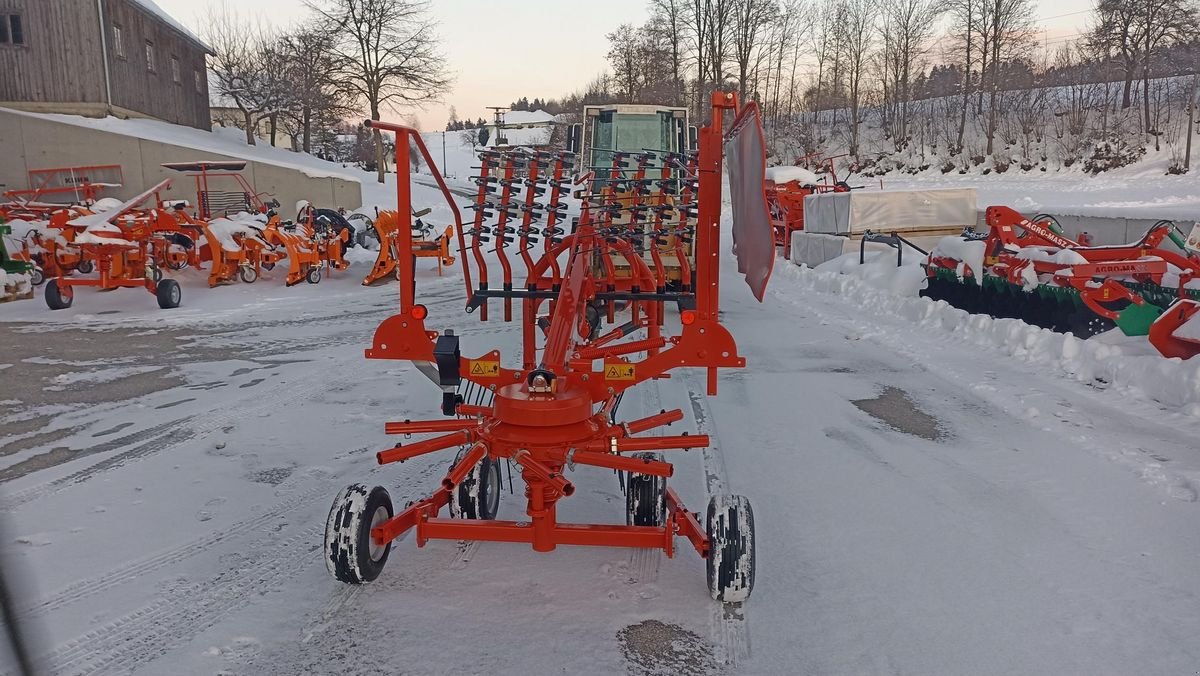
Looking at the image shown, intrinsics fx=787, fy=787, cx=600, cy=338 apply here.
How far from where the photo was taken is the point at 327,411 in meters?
6.55

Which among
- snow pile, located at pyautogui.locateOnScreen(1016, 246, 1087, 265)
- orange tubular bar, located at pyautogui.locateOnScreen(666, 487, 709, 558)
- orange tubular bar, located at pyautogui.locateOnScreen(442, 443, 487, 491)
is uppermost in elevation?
snow pile, located at pyautogui.locateOnScreen(1016, 246, 1087, 265)

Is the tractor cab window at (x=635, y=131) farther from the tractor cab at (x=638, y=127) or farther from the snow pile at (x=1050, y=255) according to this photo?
the snow pile at (x=1050, y=255)

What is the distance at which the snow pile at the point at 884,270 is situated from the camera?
37.9 ft

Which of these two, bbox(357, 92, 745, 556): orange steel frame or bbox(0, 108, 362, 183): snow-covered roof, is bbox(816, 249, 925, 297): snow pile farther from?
bbox(0, 108, 362, 183): snow-covered roof

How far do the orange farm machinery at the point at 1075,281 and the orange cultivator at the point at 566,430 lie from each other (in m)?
5.33

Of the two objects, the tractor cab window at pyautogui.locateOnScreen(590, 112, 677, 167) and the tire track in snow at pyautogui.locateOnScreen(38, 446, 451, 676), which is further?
the tractor cab window at pyautogui.locateOnScreen(590, 112, 677, 167)

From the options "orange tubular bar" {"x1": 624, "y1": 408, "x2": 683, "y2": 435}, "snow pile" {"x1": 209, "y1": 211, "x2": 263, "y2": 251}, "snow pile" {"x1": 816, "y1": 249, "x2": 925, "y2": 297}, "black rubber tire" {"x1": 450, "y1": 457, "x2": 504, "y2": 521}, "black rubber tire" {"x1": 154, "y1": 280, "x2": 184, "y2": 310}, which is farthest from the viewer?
"snow pile" {"x1": 209, "y1": 211, "x2": 263, "y2": 251}

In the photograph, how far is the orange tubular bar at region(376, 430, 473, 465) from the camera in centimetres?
369

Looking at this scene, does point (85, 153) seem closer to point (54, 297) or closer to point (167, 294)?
point (54, 297)

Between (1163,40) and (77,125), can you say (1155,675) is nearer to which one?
(77,125)

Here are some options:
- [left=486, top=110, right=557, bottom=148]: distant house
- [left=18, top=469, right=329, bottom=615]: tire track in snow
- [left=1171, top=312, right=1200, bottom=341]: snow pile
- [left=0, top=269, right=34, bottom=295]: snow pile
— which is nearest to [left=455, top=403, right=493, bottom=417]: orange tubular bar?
[left=18, top=469, right=329, bottom=615]: tire track in snow

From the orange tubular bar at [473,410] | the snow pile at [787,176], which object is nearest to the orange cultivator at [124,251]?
the orange tubular bar at [473,410]

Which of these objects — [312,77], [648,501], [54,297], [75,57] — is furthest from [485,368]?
[312,77]

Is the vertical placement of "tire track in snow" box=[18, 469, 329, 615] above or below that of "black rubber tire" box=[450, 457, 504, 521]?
below
